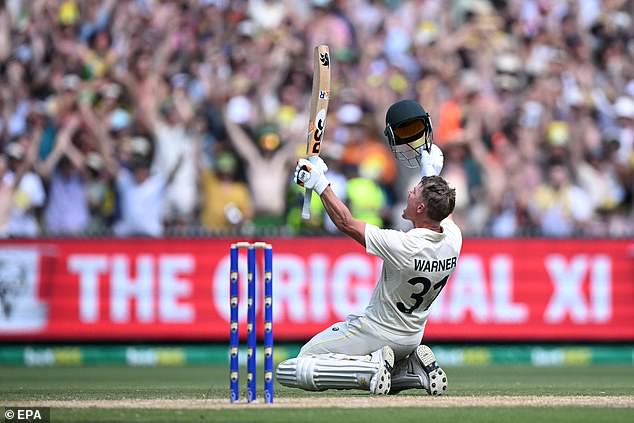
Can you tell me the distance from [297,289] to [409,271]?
7222 millimetres

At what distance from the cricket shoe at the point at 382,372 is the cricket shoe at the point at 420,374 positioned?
0.64ft

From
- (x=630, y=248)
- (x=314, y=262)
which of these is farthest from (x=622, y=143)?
(x=314, y=262)

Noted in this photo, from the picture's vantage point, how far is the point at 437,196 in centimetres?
899

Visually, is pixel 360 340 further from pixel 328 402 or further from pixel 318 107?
pixel 318 107

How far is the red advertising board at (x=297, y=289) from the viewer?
16.0m

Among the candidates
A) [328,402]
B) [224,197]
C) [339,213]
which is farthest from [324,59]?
[224,197]

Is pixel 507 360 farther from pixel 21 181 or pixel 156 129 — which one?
pixel 21 181

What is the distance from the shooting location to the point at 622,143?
17.6 metres

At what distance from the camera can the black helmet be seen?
32.0ft

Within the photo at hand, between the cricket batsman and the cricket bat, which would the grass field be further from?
the cricket bat

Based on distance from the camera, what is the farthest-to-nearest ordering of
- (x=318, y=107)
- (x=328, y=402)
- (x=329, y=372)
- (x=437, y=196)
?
(x=318, y=107)
(x=329, y=372)
(x=437, y=196)
(x=328, y=402)

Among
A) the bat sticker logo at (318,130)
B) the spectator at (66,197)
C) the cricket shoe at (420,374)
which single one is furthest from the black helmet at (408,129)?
the spectator at (66,197)

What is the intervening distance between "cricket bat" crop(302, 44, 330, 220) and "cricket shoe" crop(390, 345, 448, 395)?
1353mm

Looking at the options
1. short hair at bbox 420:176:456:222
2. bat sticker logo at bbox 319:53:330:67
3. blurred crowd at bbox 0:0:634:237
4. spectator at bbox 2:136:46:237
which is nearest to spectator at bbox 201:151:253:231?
blurred crowd at bbox 0:0:634:237
